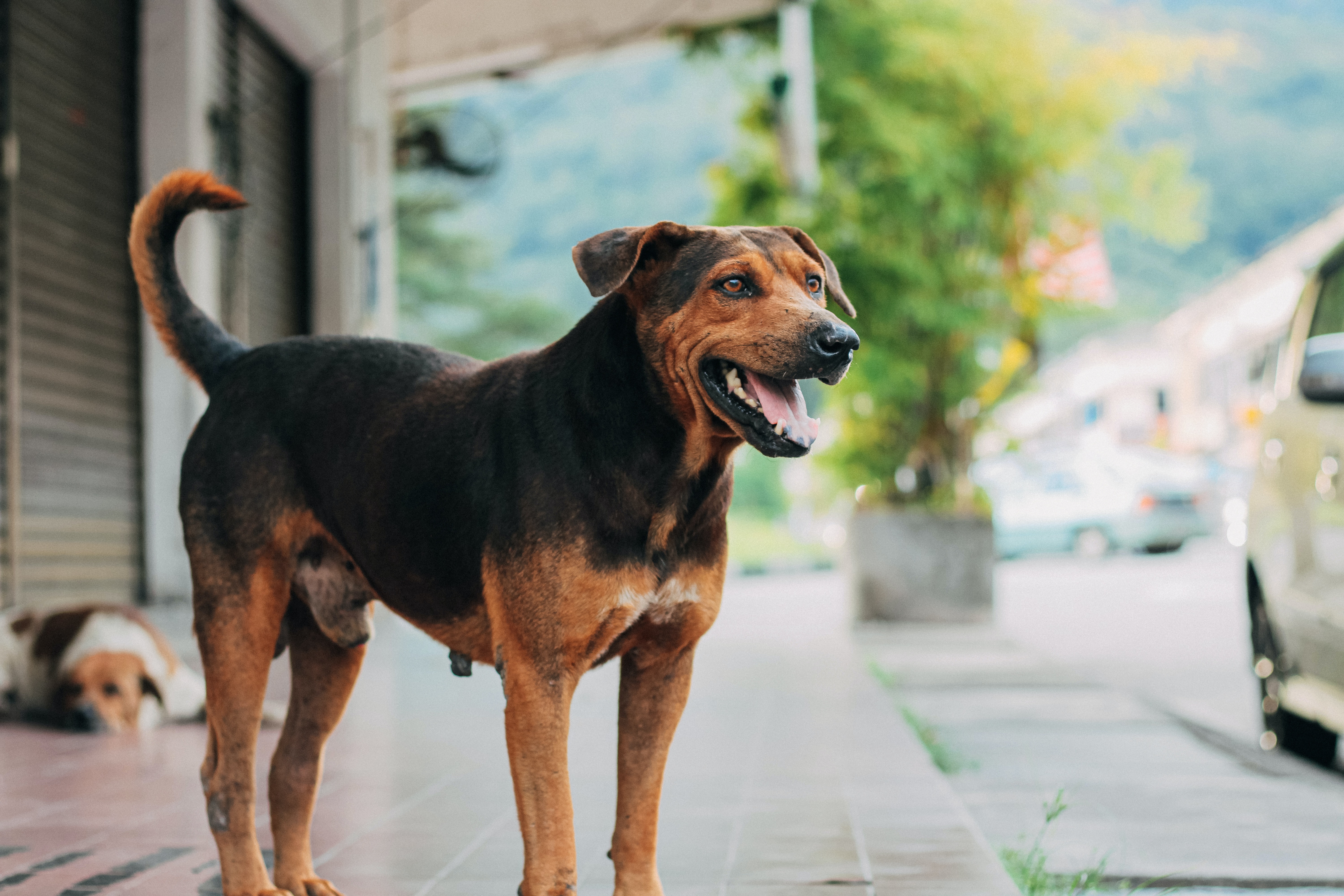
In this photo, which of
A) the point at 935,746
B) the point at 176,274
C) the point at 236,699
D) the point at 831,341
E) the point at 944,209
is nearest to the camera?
the point at 831,341

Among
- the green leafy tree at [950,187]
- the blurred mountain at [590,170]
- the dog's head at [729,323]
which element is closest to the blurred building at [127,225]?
the green leafy tree at [950,187]

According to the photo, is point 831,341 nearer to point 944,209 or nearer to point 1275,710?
point 1275,710

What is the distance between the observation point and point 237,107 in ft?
34.9

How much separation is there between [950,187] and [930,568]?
11.4 feet

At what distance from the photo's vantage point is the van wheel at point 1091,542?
2572 centimetres

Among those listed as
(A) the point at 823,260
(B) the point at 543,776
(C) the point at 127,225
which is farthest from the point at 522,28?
(B) the point at 543,776

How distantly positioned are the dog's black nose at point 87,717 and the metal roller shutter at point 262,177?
3.73 meters

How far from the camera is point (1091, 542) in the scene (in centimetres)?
2580

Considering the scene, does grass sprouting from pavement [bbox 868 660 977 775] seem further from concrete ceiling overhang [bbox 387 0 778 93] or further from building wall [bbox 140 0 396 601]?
concrete ceiling overhang [bbox 387 0 778 93]

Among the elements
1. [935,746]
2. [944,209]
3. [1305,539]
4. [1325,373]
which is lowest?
[935,746]

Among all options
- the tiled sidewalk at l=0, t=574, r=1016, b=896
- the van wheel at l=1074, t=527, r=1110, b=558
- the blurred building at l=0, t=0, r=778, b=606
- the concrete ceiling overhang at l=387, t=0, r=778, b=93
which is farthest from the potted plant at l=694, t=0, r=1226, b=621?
the van wheel at l=1074, t=527, r=1110, b=558

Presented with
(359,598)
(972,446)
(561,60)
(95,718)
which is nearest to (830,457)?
(972,446)

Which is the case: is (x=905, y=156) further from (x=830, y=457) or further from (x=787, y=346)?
(x=787, y=346)

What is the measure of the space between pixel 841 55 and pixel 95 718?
9599mm
